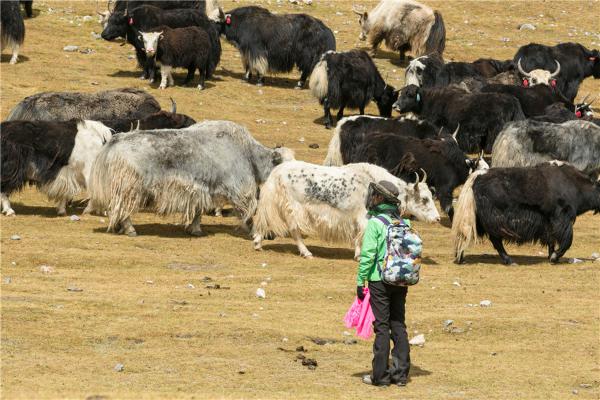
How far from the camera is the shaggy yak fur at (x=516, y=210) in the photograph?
11883mm

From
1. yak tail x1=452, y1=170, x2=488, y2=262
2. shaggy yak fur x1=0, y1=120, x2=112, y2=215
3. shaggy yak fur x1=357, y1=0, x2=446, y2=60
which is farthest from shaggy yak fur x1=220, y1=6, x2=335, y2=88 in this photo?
A: yak tail x1=452, y1=170, x2=488, y2=262

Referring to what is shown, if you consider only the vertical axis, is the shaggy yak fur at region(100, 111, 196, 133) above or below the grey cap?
below

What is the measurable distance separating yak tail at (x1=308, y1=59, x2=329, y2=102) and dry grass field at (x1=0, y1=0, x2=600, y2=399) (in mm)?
6461

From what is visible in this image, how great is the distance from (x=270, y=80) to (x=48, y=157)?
10.9 meters

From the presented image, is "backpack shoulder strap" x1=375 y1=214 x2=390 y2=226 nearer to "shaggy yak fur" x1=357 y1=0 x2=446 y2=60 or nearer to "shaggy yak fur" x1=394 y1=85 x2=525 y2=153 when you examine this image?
"shaggy yak fur" x1=394 y1=85 x2=525 y2=153

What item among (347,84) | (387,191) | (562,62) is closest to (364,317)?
(387,191)

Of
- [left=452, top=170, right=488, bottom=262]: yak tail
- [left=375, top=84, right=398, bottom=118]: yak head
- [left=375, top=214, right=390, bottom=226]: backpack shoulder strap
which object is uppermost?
[left=375, top=214, right=390, bottom=226]: backpack shoulder strap

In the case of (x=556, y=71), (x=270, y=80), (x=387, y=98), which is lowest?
(x=270, y=80)

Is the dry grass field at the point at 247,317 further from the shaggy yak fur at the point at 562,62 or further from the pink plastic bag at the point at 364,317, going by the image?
the shaggy yak fur at the point at 562,62

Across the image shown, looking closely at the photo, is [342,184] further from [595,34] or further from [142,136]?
[595,34]

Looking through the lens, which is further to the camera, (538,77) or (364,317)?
(538,77)

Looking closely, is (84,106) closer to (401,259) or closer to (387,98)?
(387,98)

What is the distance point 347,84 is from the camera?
20109 mm

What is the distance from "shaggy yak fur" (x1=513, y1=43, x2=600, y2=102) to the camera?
2292 centimetres
